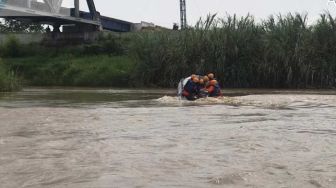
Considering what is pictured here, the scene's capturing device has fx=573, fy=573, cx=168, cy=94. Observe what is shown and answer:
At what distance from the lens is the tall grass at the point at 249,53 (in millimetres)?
34838

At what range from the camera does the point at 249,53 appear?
36.5 metres

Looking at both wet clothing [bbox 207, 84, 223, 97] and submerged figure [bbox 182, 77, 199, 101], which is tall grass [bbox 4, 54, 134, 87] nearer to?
submerged figure [bbox 182, 77, 199, 101]

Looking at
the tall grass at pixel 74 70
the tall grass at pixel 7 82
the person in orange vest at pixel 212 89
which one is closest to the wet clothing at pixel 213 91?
the person in orange vest at pixel 212 89

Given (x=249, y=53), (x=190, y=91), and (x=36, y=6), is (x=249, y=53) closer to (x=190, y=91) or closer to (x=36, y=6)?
(x=190, y=91)

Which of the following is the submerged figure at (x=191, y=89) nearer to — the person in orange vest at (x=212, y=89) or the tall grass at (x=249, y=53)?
the person in orange vest at (x=212, y=89)

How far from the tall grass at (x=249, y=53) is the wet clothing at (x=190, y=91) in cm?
1471

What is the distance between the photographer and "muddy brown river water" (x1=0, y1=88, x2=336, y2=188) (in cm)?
645

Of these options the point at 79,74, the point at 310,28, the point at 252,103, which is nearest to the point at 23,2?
the point at 79,74

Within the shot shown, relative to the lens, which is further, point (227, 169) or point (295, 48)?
point (295, 48)

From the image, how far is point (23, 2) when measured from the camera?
→ 50656 mm

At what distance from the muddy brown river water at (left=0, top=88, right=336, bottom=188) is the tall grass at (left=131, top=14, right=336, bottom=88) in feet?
66.5

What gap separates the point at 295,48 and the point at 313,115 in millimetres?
20966

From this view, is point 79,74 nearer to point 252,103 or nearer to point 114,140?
point 252,103

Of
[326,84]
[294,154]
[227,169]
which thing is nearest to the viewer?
[227,169]
